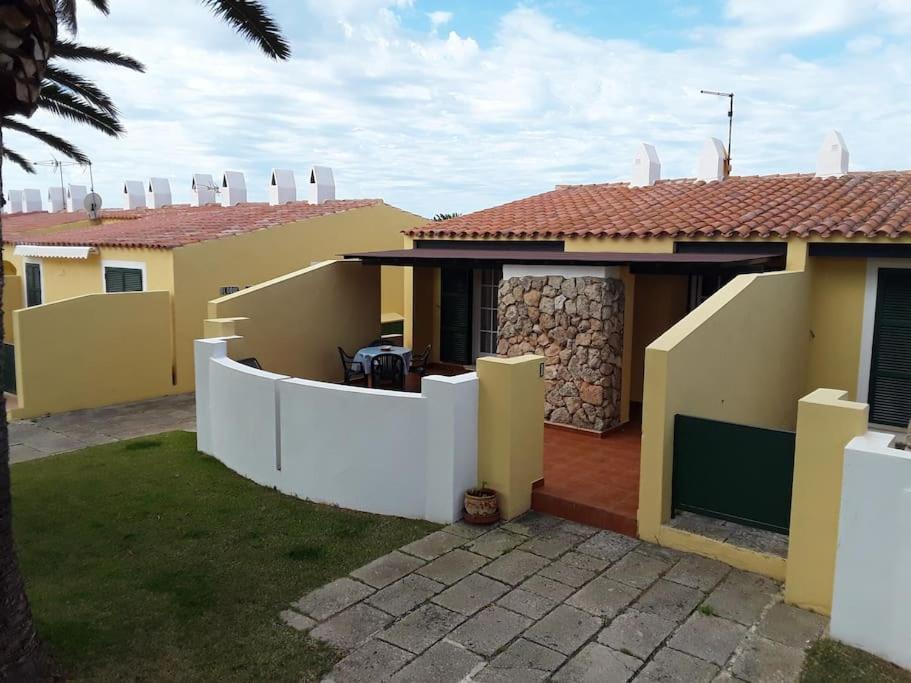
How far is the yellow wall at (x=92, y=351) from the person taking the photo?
15.6 metres

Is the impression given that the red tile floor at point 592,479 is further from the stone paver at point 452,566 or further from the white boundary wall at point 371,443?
the stone paver at point 452,566

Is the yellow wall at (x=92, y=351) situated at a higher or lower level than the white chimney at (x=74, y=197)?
lower

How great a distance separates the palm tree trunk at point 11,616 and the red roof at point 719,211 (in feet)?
35.4

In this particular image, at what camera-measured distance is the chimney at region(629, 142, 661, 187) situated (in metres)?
19.0

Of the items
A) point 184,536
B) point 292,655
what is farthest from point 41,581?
point 292,655

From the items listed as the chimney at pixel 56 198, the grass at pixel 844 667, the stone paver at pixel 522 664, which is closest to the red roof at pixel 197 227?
the stone paver at pixel 522 664

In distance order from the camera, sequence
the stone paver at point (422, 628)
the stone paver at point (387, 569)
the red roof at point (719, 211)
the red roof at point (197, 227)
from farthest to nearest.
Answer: the red roof at point (197, 227)
the red roof at point (719, 211)
the stone paver at point (387, 569)
the stone paver at point (422, 628)

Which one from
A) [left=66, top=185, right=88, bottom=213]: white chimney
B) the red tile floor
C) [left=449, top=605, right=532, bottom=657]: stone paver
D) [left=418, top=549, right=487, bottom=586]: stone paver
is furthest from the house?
[left=66, top=185, right=88, bottom=213]: white chimney

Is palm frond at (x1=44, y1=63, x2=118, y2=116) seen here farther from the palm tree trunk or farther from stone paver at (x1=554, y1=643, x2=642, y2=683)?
stone paver at (x1=554, y1=643, x2=642, y2=683)

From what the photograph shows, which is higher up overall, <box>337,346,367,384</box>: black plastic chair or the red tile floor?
<box>337,346,367,384</box>: black plastic chair

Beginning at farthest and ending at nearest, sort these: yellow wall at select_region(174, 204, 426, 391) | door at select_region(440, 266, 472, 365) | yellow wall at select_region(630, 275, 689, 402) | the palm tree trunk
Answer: yellow wall at select_region(174, 204, 426, 391) → door at select_region(440, 266, 472, 365) → yellow wall at select_region(630, 275, 689, 402) → the palm tree trunk

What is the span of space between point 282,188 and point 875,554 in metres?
26.5

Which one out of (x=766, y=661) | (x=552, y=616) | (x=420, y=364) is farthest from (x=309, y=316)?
(x=766, y=661)

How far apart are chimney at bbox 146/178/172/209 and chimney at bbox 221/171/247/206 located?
23.3 ft
